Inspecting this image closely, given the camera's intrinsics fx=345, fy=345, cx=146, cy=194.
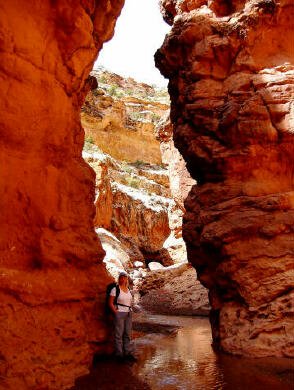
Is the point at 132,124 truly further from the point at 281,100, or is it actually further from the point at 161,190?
the point at 281,100

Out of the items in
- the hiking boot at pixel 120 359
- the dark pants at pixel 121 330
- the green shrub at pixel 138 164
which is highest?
the green shrub at pixel 138 164

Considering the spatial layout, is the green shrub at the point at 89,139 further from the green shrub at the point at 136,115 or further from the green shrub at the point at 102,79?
the green shrub at the point at 102,79

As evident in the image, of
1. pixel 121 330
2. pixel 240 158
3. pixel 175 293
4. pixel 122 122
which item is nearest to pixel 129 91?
pixel 122 122

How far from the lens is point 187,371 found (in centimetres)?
516

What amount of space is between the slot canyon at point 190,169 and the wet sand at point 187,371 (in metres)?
0.32

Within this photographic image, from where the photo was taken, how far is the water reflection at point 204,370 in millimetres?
4500

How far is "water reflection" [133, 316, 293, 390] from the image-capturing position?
4500 mm

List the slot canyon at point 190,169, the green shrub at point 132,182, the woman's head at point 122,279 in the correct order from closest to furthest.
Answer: the slot canyon at point 190,169, the woman's head at point 122,279, the green shrub at point 132,182

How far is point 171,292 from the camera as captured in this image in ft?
47.8

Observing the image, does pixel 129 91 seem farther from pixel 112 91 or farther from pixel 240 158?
pixel 240 158

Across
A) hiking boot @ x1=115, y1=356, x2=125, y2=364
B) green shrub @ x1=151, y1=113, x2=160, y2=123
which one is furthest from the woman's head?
green shrub @ x1=151, y1=113, x2=160, y2=123

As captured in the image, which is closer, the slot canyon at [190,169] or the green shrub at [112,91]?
the slot canyon at [190,169]

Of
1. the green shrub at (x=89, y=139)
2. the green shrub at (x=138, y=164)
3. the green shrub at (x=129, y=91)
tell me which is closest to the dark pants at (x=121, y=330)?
the green shrub at (x=89, y=139)

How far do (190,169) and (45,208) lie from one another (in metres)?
4.23
